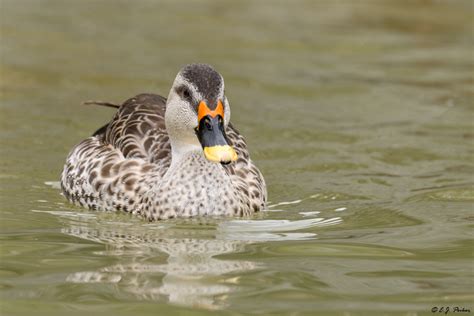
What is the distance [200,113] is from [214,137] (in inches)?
10.8

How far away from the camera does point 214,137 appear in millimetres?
8531

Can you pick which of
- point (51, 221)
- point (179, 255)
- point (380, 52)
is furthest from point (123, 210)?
point (380, 52)

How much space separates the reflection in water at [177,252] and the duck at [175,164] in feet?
0.59

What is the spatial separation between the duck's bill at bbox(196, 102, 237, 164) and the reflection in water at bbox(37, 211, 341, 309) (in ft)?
2.10

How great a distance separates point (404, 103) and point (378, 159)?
263 cm

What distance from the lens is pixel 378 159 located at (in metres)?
11.8

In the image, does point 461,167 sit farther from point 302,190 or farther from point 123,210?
point 123,210

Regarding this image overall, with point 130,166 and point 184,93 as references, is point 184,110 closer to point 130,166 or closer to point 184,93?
point 184,93

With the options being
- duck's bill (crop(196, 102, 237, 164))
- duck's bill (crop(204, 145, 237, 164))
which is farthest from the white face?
duck's bill (crop(204, 145, 237, 164))

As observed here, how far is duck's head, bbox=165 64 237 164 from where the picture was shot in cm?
848

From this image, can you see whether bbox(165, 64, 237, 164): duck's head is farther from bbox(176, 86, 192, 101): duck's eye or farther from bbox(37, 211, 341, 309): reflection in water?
bbox(37, 211, 341, 309): reflection in water

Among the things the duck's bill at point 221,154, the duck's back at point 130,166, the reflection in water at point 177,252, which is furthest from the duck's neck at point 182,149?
the duck's bill at point 221,154

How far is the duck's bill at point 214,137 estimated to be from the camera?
840cm

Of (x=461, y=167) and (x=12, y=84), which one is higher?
(x=12, y=84)
